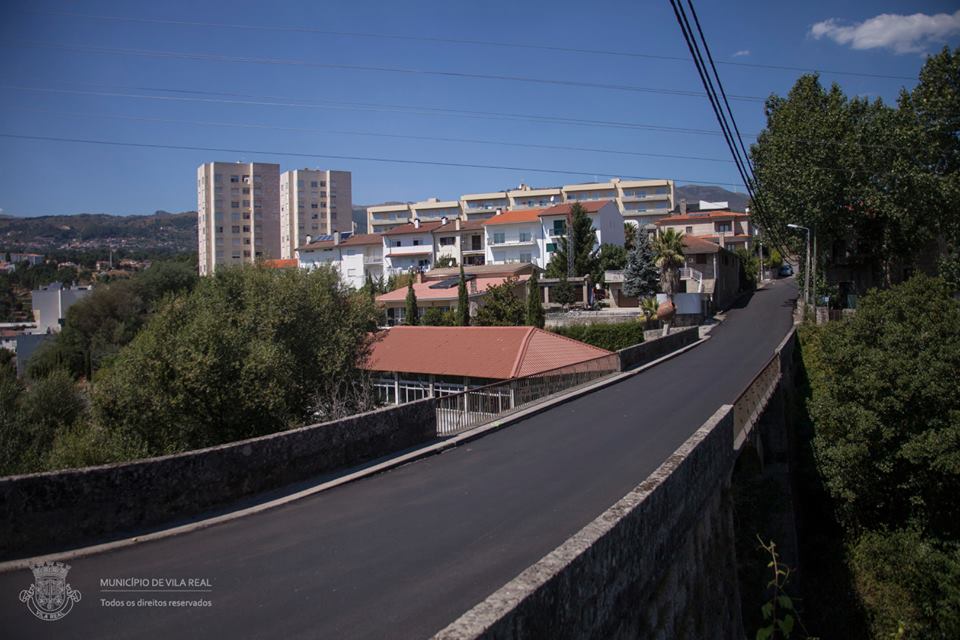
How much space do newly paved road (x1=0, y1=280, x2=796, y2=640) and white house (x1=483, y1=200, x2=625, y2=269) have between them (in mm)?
54298

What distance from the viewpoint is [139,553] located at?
7.95m

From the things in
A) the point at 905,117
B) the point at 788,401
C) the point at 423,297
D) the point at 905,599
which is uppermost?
the point at 905,117

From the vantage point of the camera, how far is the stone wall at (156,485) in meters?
7.70

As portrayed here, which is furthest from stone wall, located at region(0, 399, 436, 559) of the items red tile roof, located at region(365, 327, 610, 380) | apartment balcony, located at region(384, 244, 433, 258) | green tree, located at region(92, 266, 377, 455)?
apartment balcony, located at region(384, 244, 433, 258)

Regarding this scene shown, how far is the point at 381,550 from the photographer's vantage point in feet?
27.1

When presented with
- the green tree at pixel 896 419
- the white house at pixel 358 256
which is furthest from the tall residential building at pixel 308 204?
the green tree at pixel 896 419

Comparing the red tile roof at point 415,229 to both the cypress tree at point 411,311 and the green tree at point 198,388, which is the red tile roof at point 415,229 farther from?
the green tree at point 198,388

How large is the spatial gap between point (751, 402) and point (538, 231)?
184ft

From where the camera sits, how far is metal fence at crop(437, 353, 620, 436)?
15672 mm

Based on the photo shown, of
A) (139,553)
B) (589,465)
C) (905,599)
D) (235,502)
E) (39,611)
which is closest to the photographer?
(39,611)

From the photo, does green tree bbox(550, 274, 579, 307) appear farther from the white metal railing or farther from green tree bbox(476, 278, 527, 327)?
the white metal railing

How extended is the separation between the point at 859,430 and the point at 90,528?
19.1m

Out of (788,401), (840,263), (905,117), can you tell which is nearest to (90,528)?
(788,401)

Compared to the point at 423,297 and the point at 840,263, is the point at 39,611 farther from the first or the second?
the point at 840,263
